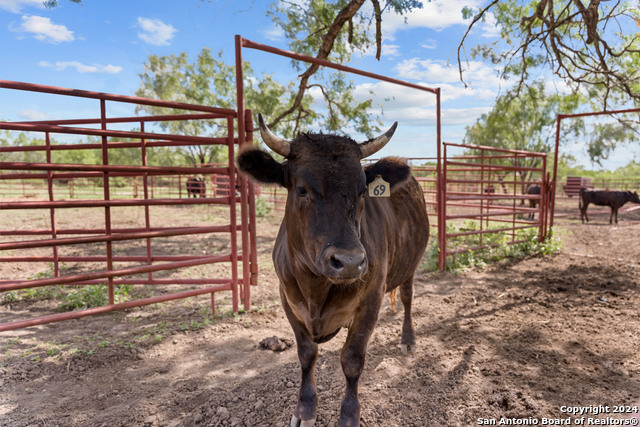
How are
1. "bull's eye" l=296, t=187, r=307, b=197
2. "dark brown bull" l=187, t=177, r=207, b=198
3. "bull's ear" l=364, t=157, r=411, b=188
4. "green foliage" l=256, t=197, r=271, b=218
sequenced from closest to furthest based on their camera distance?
"bull's eye" l=296, t=187, r=307, b=197 < "bull's ear" l=364, t=157, r=411, b=188 < "dark brown bull" l=187, t=177, r=207, b=198 < "green foliage" l=256, t=197, r=271, b=218

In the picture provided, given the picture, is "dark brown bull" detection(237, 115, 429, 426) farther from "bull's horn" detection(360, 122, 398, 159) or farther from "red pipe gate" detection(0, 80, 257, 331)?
"red pipe gate" detection(0, 80, 257, 331)

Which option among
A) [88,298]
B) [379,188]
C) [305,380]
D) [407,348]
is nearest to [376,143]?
[379,188]

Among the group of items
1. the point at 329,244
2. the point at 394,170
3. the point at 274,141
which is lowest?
the point at 329,244

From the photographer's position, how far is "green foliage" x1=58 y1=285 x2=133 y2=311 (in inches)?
184

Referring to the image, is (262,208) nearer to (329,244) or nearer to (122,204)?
(122,204)

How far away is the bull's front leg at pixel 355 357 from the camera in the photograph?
2432 mm

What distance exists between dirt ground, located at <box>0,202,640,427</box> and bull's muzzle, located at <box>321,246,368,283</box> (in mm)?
1344

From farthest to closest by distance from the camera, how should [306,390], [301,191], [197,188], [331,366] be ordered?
[197,188] < [331,366] < [306,390] < [301,191]

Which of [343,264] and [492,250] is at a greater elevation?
[343,264]

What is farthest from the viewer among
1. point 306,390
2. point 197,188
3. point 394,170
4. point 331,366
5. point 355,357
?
point 197,188

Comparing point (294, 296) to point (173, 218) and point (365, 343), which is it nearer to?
point (365, 343)

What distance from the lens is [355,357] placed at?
2479 millimetres

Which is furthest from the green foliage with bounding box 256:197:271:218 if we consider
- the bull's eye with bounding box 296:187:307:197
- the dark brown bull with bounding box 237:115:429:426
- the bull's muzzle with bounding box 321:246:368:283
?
the bull's muzzle with bounding box 321:246:368:283

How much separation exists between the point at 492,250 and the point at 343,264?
695cm
